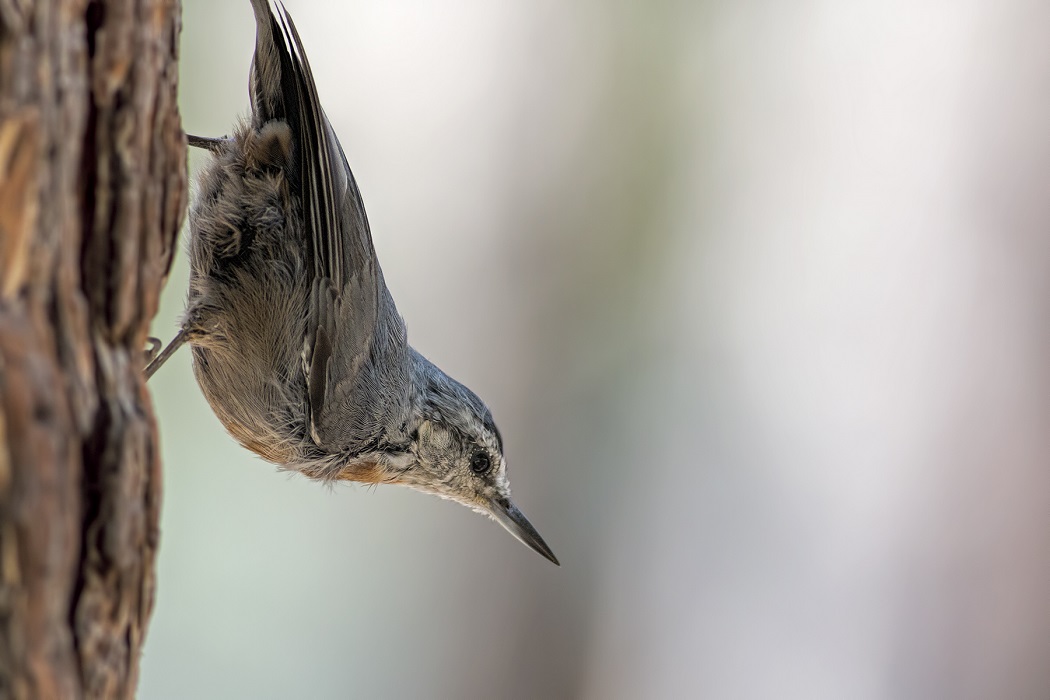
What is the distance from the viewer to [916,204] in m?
2.11

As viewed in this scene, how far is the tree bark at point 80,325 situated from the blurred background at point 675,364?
1.58 m

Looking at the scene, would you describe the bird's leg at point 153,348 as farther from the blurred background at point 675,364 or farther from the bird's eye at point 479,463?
the blurred background at point 675,364

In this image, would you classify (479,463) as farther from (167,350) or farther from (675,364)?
(675,364)

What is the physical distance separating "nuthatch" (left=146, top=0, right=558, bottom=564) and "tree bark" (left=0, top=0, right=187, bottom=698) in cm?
66

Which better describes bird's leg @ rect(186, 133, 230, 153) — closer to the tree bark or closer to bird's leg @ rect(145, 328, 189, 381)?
bird's leg @ rect(145, 328, 189, 381)

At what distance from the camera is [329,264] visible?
1389mm

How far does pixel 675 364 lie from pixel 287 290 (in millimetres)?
1374

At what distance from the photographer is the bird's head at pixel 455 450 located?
175 centimetres

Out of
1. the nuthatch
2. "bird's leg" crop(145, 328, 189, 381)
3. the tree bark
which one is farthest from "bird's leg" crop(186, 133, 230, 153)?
the tree bark

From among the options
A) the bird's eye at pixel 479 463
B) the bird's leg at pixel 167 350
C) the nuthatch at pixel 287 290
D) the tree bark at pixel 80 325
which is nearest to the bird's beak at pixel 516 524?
the bird's eye at pixel 479 463

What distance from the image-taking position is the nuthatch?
4.41ft

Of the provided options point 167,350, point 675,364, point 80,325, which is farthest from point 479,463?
point 80,325

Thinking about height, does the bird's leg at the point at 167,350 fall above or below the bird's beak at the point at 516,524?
above

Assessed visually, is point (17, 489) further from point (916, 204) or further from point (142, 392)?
point (916, 204)
